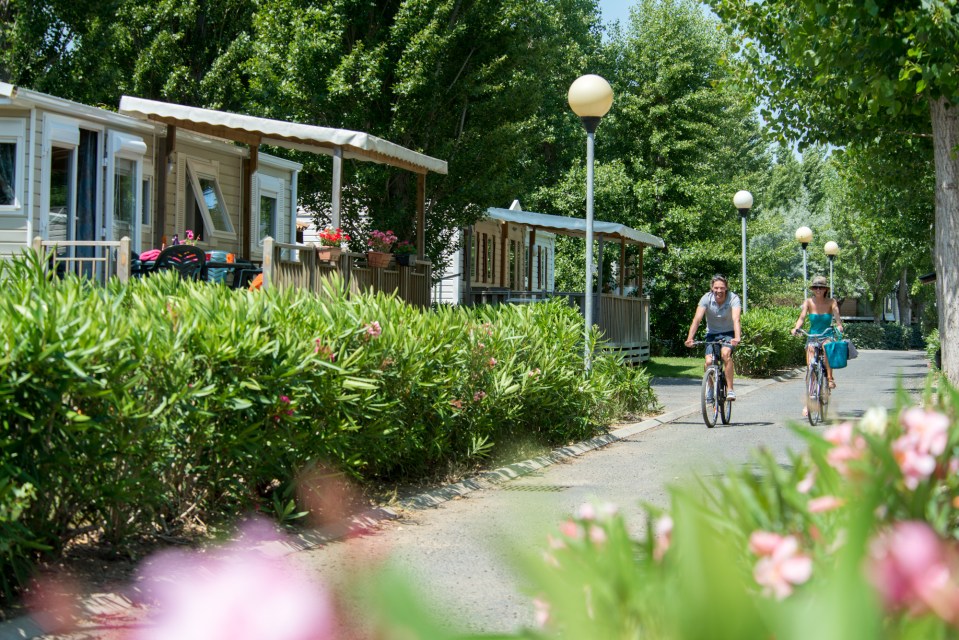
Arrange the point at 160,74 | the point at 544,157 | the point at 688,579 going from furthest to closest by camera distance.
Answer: the point at 544,157 < the point at 160,74 < the point at 688,579

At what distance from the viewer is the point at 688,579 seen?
0.83 meters

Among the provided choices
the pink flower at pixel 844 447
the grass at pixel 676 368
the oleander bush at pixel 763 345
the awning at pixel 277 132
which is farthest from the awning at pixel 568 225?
the pink flower at pixel 844 447

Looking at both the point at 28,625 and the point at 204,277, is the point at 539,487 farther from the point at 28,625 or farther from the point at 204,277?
the point at 204,277

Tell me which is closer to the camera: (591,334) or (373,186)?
(591,334)

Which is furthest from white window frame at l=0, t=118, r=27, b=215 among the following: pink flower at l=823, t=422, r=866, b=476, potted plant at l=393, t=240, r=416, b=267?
pink flower at l=823, t=422, r=866, b=476

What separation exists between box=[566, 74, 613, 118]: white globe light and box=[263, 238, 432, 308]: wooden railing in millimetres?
3200

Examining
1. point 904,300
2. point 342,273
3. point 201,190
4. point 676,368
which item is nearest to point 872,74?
point 342,273

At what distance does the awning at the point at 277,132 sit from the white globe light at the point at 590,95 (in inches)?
121

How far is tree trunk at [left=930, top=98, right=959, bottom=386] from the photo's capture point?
1394 centimetres

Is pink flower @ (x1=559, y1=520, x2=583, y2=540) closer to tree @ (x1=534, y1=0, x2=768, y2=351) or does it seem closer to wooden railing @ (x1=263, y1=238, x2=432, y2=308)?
wooden railing @ (x1=263, y1=238, x2=432, y2=308)

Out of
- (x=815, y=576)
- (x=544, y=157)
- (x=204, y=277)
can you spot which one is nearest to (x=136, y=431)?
(x=815, y=576)

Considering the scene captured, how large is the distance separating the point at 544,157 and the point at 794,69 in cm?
3154

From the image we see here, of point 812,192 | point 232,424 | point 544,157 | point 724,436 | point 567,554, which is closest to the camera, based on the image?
point 567,554

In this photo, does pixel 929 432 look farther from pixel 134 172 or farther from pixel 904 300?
pixel 904 300
